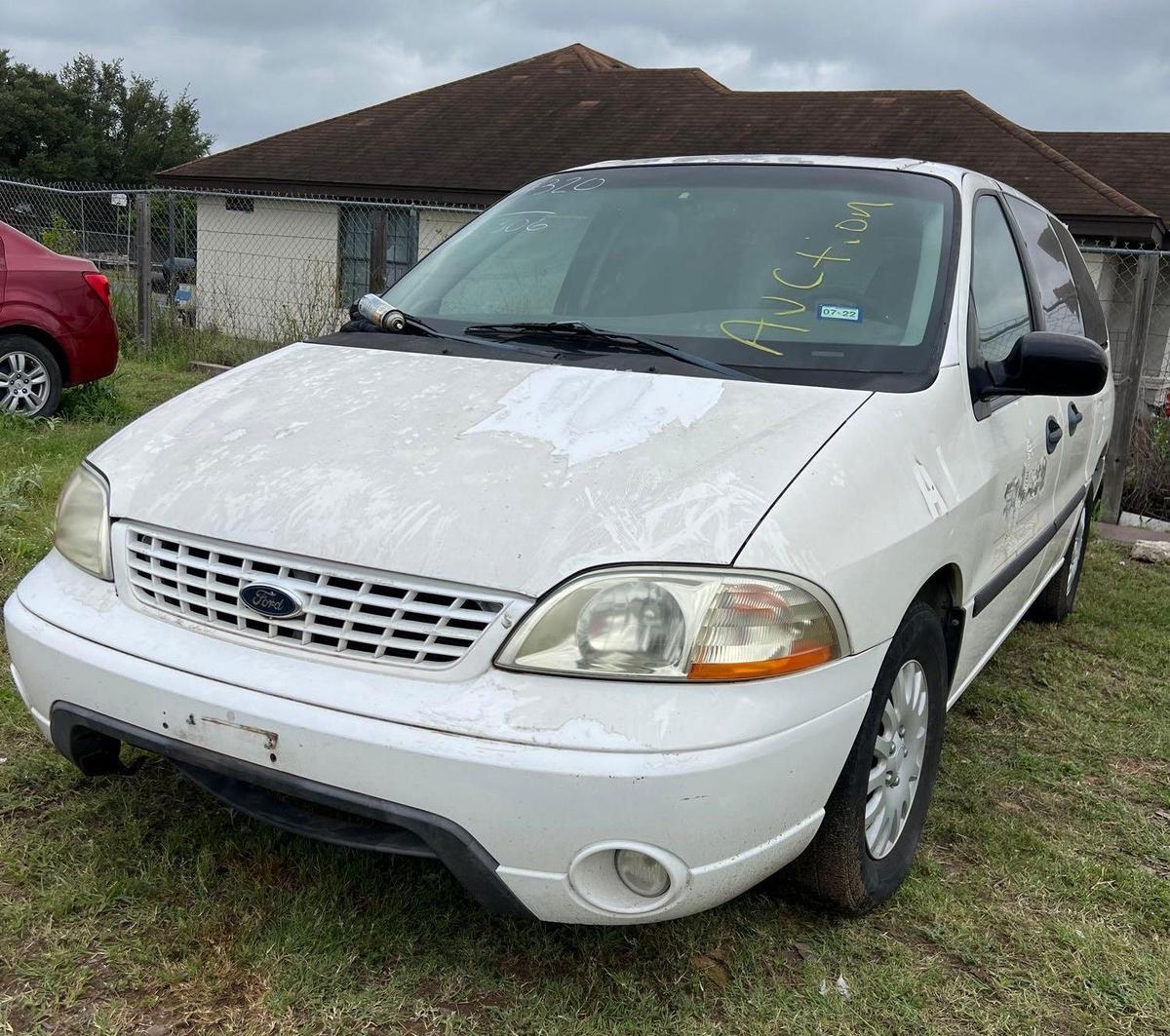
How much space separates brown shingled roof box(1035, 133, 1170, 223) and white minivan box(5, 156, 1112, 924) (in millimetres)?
13763

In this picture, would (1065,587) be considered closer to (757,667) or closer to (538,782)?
(757,667)

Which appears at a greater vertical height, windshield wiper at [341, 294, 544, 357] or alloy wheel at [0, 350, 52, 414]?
windshield wiper at [341, 294, 544, 357]

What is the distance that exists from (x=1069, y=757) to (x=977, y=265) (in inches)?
64.9

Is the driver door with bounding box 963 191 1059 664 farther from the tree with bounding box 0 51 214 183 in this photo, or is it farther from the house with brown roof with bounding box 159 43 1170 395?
the tree with bounding box 0 51 214 183

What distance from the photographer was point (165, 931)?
2.45 m

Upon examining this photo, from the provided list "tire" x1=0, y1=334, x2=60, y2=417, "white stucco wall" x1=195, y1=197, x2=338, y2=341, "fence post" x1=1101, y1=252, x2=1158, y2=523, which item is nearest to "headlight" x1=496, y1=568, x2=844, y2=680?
"fence post" x1=1101, y1=252, x2=1158, y2=523

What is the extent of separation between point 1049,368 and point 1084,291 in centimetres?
239

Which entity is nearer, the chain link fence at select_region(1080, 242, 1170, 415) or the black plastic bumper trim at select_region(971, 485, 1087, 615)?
the black plastic bumper trim at select_region(971, 485, 1087, 615)

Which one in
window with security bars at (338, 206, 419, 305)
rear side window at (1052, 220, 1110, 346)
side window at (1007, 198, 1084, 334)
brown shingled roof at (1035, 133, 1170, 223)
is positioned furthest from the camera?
window with security bars at (338, 206, 419, 305)

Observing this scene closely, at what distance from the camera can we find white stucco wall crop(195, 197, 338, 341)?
10.9 meters

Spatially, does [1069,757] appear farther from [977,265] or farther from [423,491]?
[423,491]

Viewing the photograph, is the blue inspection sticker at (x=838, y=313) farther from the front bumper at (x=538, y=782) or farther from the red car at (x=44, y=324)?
the red car at (x=44, y=324)

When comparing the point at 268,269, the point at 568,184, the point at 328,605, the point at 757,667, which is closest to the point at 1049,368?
the point at 757,667

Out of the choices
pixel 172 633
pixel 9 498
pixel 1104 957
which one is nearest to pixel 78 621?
pixel 172 633
